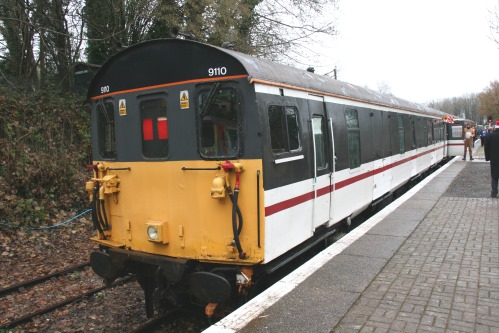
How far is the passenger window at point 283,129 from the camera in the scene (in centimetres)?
475

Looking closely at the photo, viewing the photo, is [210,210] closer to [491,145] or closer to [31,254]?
[31,254]

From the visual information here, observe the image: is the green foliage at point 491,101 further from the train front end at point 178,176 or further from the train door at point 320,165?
the train front end at point 178,176

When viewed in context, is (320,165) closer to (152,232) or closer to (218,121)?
(218,121)

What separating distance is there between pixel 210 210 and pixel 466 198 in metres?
8.52

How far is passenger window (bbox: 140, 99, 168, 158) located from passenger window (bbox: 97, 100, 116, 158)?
2.25 ft

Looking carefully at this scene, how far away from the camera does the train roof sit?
14.8ft

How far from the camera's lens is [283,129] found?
4988 mm

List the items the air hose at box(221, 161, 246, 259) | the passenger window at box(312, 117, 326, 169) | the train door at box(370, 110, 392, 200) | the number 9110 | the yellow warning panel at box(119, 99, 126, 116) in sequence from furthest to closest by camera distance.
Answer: the train door at box(370, 110, 392, 200) < the passenger window at box(312, 117, 326, 169) < the yellow warning panel at box(119, 99, 126, 116) < the number 9110 < the air hose at box(221, 161, 246, 259)

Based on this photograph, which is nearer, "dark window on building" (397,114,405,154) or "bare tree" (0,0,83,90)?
"dark window on building" (397,114,405,154)

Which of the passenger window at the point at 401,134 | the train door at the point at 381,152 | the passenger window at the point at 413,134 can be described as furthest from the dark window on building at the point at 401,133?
the passenger window at the point at 413,134

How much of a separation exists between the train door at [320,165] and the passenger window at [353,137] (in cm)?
118

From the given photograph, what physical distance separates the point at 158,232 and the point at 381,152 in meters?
6.25

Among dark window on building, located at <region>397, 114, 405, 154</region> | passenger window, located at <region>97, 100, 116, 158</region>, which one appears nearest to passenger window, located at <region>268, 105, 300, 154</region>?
passenger window, located at <region>97, 100, 116, 158</region>

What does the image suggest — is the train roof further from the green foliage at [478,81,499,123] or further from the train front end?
the green foliage at [478,81,499,123]
